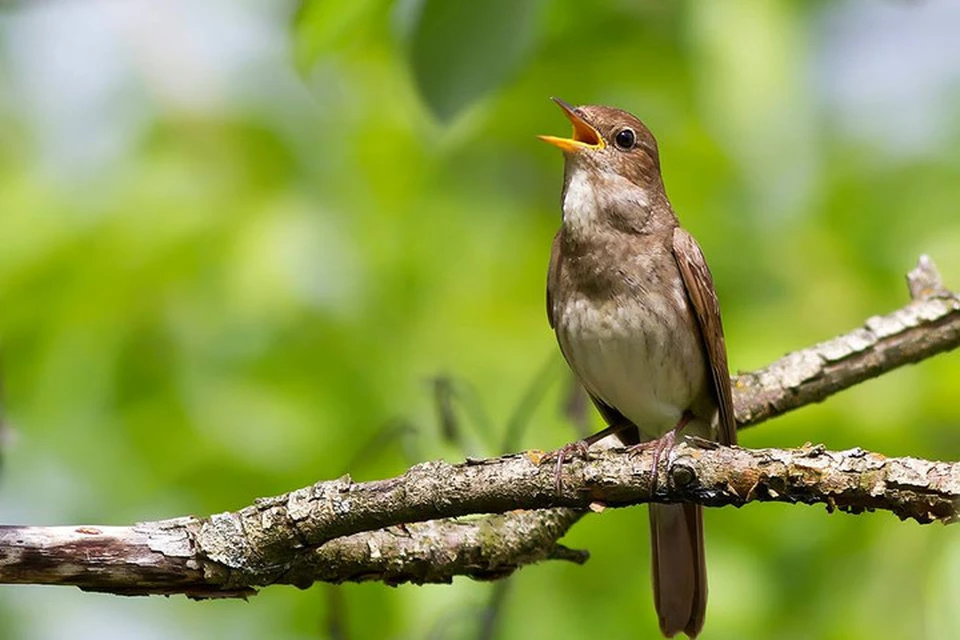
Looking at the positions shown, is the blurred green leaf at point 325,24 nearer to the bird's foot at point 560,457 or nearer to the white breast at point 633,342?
the bird's foot at point 560,457

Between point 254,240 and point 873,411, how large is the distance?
301 cm

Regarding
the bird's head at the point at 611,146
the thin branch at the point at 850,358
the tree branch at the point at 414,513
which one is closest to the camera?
the tree branch at the point at 414,513

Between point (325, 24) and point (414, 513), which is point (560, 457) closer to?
point (414, 513)

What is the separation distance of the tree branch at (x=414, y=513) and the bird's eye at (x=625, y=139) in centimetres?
207

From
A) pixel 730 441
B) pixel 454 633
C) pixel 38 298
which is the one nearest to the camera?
pixel 730 441

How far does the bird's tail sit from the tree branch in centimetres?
114

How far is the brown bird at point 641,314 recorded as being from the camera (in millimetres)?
5426

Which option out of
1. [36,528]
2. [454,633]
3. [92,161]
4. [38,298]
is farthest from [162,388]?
[36,528]

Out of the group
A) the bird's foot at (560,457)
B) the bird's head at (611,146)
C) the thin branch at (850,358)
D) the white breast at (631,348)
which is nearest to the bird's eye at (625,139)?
the bird's head at (611,146)

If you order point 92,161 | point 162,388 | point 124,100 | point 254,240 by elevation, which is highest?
point 124,100

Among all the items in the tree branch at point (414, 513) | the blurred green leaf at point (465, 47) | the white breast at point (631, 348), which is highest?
the white breast at point (631, 348)

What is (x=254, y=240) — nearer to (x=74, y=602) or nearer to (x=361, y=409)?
(x=361, y=409)

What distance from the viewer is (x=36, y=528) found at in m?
3.77

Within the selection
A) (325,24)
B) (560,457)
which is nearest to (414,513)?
(560,457)
